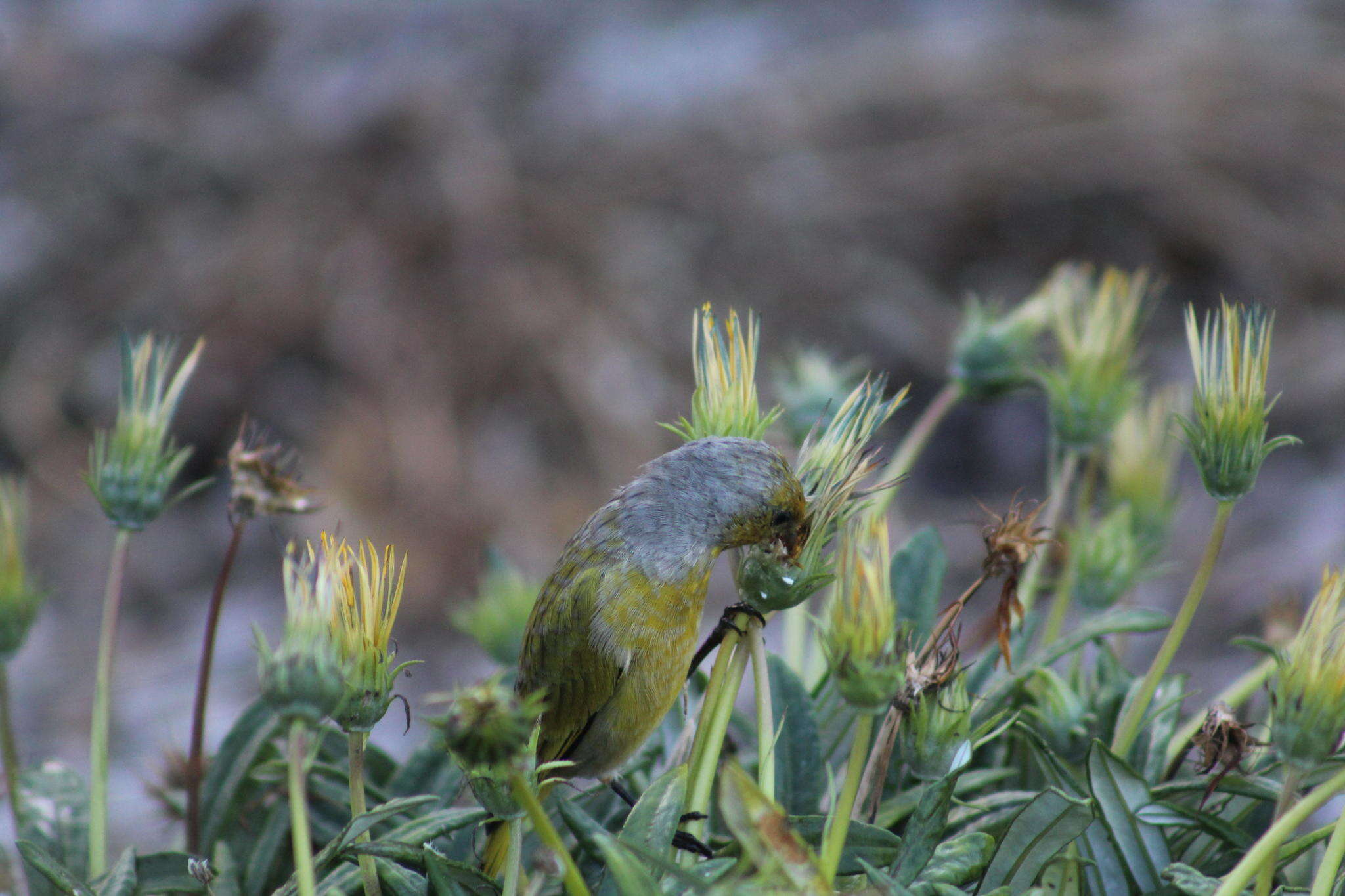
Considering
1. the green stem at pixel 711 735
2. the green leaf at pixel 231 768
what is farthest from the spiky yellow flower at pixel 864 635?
the green leaf at pixel 231 768

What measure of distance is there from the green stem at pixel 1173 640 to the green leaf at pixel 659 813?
40cm

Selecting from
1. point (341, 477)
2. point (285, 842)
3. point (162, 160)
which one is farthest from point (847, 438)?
point (162, 160)

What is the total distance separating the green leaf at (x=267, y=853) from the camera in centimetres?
112

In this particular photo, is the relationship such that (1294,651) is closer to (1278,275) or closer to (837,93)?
(1278,275)

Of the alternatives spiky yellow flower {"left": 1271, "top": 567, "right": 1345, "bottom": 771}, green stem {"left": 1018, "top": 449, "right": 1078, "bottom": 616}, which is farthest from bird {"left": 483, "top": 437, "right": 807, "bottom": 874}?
spiky yellow flower {"left": 1271, "top": 567, "right": 1345, "bottom": 771}

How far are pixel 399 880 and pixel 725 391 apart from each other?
1.60 ft

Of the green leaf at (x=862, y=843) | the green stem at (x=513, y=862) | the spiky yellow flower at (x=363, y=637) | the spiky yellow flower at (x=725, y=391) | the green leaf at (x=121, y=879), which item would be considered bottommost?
the green leaf at (x=121, y=879)

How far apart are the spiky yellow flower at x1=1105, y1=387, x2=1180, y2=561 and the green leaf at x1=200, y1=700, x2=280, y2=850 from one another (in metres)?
1.04

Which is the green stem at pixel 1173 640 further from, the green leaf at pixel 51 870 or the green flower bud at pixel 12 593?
the green flower bud at pixel 12 593

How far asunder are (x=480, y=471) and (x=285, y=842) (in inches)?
117

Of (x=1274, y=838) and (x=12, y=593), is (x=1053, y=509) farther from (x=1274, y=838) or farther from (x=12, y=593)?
(x=12, y=593)

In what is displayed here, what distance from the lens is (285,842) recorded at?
3.71ft

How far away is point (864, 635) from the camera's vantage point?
73 centimetres

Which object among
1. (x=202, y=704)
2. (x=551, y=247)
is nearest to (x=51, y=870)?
(x=202, y=704)
